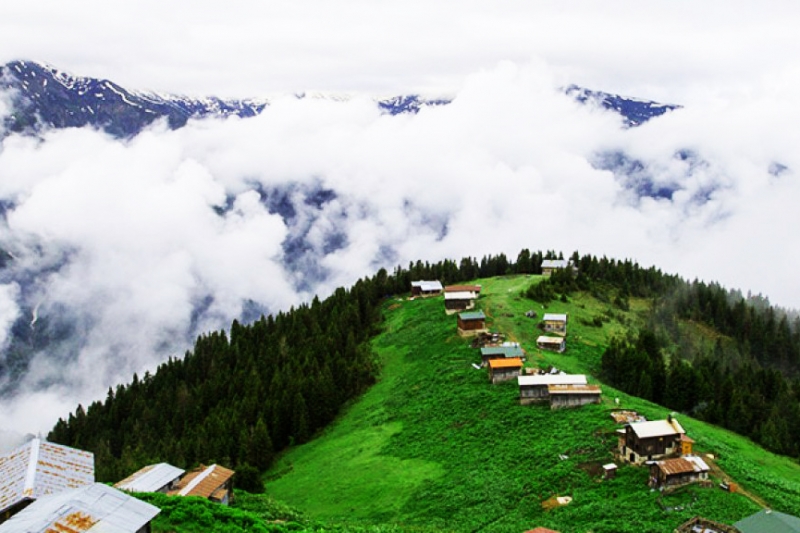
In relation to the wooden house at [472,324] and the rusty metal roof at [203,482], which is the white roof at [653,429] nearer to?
the rusty metal roof at [203,482]

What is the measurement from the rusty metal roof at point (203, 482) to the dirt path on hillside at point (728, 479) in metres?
43.4

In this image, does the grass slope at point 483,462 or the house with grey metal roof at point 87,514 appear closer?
the house with grey metal roof at point 87,514

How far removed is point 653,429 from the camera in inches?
2381

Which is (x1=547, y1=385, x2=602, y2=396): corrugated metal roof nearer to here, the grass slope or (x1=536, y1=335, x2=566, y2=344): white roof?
the grass slope

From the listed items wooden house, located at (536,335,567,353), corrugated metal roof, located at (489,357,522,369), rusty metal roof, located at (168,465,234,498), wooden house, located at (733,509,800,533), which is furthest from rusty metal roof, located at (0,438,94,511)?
wooden house, located at (536,335,567,353)

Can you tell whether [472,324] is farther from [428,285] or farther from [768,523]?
[768,523]

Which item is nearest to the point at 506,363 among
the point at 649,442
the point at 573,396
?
the point at 573,396

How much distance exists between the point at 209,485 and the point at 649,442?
3963cm

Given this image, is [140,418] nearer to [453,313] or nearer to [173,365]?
[173,365]

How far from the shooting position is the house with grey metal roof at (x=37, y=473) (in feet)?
139

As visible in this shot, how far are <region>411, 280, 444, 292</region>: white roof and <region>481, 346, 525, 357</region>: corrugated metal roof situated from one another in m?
51.9

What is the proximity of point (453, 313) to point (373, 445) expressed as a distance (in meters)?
45.5

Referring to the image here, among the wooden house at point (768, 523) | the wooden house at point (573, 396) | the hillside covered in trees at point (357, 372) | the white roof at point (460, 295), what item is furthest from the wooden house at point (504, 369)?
the wooden house at point (768, 523)

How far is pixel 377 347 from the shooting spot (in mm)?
120438
